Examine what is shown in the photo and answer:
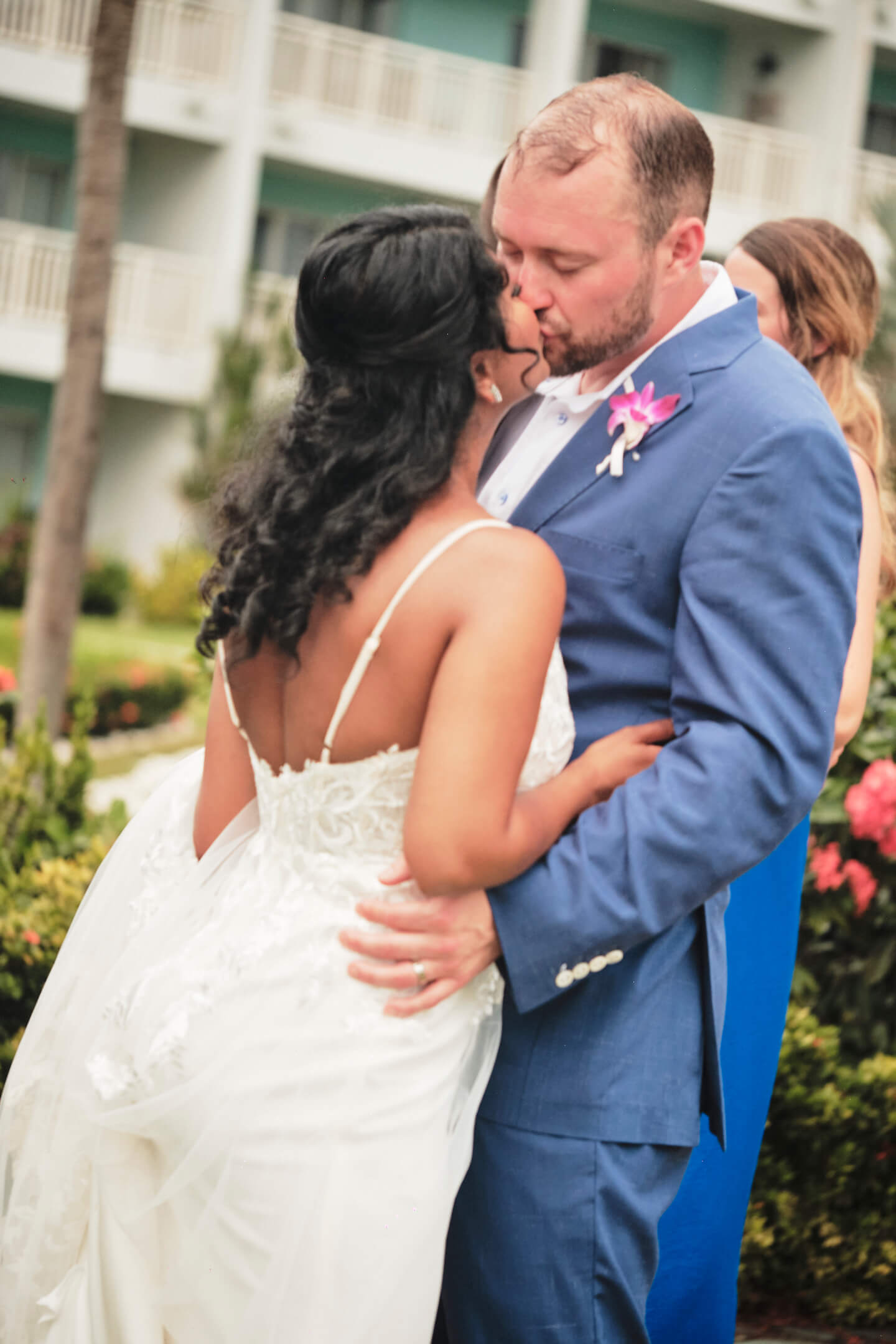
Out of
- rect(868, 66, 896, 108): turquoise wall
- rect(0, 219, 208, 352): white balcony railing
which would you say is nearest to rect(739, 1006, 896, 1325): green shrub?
rect(0, 219, 208, 352): white balcony railing

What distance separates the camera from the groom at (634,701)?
6.50ft

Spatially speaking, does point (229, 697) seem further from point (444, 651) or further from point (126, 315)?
point (126, 315)

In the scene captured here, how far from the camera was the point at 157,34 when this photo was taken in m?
16.9

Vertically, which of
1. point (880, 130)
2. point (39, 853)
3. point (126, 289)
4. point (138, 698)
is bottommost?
point (138, 698)

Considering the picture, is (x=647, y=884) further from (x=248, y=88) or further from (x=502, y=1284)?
(x=248, y=88)

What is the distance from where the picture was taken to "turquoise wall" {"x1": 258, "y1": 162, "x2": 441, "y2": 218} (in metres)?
18.6

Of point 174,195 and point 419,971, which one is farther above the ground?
point 174,195

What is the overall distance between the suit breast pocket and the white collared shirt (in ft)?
0.56

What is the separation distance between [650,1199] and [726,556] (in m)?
0.95

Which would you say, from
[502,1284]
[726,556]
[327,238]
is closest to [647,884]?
[726,556]

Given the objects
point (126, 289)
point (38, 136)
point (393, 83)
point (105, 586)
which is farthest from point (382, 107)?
point (105, 586)

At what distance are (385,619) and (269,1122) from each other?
2.24ft

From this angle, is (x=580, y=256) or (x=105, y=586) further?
(x=105, y=586)

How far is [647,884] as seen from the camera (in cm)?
196
